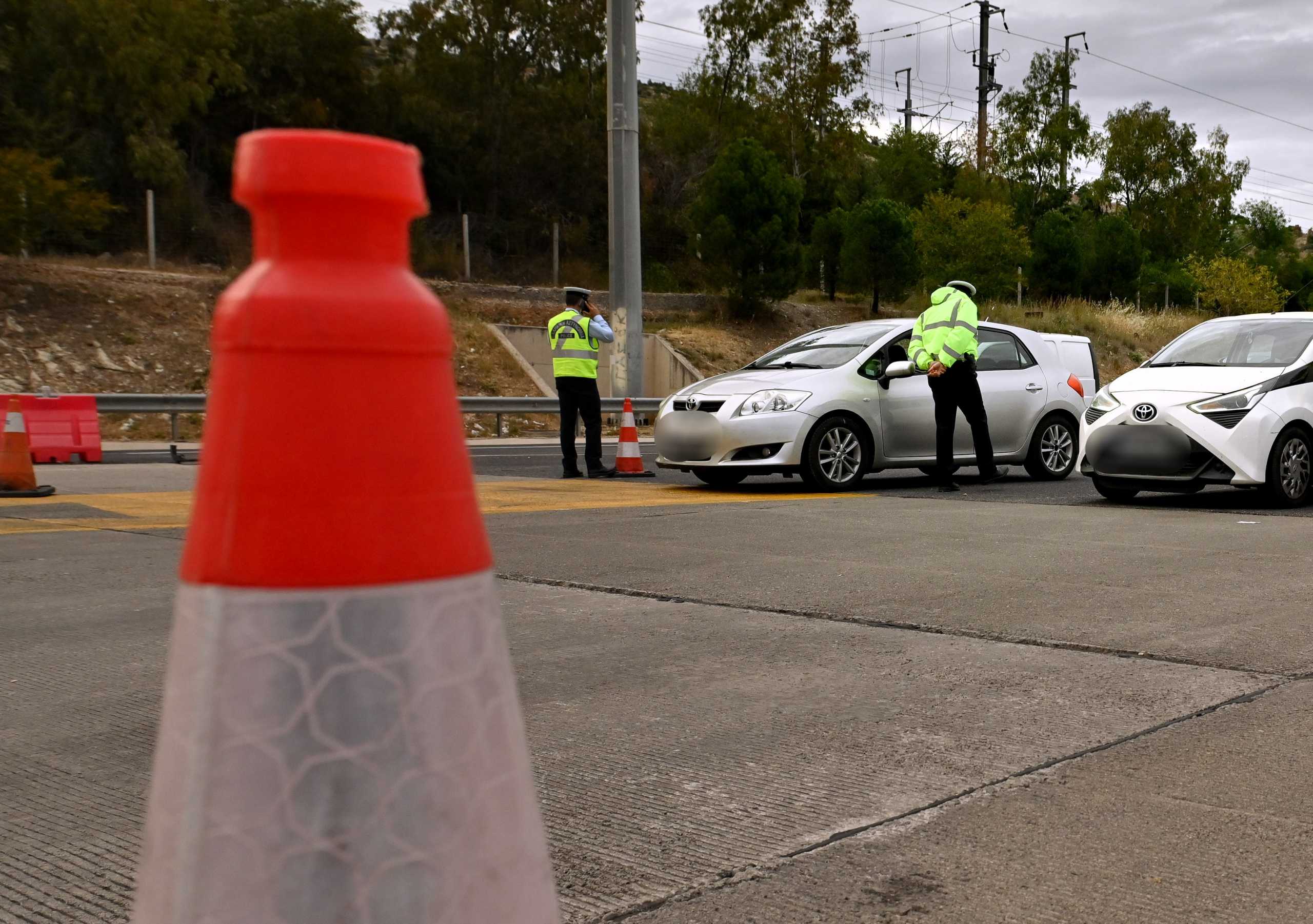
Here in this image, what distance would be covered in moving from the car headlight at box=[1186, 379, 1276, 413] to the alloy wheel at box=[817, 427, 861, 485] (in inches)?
112

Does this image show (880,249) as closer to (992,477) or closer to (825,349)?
(992,477)

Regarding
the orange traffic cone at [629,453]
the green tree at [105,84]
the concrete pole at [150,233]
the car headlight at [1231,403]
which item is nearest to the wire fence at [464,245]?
the concrete pole at [150,233]

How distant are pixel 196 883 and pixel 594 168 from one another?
50.4 meters

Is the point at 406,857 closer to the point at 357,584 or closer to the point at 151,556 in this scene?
the point at 357,584

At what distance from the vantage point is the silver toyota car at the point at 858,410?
11.4 metres

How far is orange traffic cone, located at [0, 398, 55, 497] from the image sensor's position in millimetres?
10289

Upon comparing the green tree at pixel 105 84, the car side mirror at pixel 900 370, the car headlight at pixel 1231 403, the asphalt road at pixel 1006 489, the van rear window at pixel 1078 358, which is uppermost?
the green tree at pixel 105 84

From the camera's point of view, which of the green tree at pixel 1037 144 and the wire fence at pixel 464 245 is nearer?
the wire fence at pixel 464 245

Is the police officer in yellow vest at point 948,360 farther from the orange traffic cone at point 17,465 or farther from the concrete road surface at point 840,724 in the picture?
the orange traffic cone at point 17,465

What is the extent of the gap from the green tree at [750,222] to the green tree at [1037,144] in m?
23.3

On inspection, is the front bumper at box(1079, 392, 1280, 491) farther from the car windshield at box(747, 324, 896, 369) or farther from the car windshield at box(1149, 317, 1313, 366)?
the car windshield at box(747, 324, 896, 369)

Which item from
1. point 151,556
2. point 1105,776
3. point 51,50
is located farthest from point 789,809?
point 51,50

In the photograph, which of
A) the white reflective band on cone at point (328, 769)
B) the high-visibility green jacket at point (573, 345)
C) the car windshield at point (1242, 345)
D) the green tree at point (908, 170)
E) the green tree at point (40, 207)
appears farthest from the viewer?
the green tree at point (908, 170)

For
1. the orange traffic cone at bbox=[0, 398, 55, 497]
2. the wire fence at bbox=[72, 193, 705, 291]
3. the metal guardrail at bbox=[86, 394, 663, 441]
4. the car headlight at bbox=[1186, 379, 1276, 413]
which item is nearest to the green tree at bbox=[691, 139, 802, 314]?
the wire fence at bbox=[72, 193, 705, 291]
